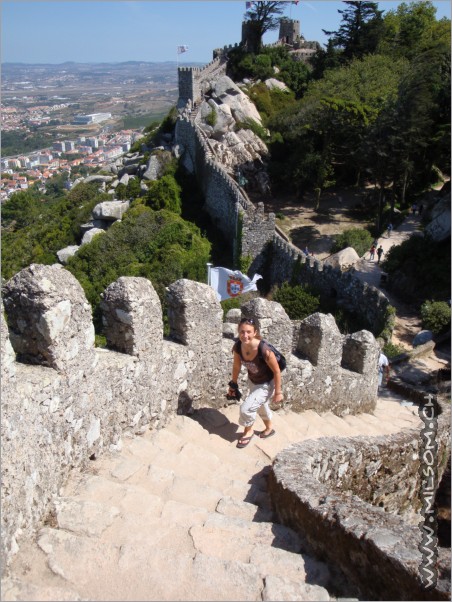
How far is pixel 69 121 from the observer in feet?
395

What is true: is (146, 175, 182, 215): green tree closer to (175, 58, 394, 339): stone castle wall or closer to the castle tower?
(175, 58, 394, 339): stone castle wall

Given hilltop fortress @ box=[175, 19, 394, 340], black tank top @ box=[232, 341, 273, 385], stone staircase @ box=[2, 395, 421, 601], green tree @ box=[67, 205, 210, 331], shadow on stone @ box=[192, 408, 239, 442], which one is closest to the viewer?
stone staircase @ box=[2, 395, 421, 601]

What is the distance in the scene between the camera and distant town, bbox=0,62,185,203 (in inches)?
3263

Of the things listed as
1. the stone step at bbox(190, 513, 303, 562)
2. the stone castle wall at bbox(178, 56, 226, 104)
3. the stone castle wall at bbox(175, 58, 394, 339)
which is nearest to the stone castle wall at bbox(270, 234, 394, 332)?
the stone castle wall at bbox(175, 58, 394, 339)

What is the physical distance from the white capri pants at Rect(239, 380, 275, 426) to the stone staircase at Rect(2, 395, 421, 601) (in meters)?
0.31

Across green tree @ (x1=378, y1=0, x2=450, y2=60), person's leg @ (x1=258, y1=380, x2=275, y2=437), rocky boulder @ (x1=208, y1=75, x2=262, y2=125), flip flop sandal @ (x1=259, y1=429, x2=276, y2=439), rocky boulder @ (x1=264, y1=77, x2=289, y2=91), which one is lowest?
flip flop sandal @ (x1=259, y1=429, x2=276, y2=439)

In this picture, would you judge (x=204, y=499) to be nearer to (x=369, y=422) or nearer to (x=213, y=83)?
(x=369, y=422)

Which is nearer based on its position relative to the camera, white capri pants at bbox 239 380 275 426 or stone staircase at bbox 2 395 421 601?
stone staircase at bbox 2 395 421 601

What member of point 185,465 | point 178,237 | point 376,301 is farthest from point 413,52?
point 185,465

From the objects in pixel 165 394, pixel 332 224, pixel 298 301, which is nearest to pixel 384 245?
pixel 332 224

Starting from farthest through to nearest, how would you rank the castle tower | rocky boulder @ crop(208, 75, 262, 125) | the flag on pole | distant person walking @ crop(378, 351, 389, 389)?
the castle tower < rocky boulder @ crop(208, 75, 262, 125) < the flag on pole < distant person walking @ crop(378, 351, 389, 389)

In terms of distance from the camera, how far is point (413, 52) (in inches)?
1384

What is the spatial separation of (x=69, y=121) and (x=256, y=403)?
127692 millimetres

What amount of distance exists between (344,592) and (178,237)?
20635 millimetres
